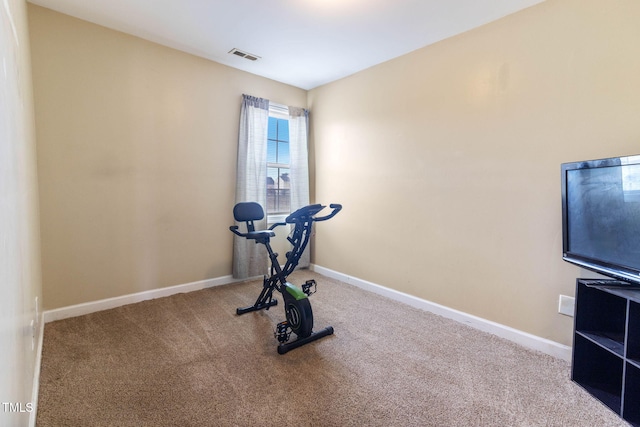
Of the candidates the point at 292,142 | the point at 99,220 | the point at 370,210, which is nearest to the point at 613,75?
the point at 370,210

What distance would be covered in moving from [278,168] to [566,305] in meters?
3.23

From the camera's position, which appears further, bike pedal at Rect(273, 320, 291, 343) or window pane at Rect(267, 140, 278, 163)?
window pane at Rect(267, 140, 278, 163)

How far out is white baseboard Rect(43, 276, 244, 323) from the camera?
2.46 meters

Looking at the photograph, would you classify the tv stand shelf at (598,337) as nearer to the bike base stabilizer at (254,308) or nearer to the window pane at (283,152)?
the bike base stabilizer at (254,308)

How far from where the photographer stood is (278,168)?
393cm

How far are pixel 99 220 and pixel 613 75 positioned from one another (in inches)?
158

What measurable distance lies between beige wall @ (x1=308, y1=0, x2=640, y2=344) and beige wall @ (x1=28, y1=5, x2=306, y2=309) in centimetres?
165

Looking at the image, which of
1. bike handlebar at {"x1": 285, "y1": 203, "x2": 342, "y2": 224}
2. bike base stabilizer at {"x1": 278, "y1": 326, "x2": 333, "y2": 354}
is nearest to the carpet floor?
bike base stabilizer at {"x1": 278, "y1": 326, "x2": 333, "y2": 354}

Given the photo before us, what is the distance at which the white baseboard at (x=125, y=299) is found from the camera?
246 cm

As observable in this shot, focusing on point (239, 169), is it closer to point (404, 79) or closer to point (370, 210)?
point (370, 210)

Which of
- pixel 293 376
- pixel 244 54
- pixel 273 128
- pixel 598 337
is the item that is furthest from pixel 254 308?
pixel 244 54

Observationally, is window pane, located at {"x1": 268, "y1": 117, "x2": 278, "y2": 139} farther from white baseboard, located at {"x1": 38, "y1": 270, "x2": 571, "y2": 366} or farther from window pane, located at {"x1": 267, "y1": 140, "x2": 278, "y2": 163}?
white baseboard, located at {"x1": 38, "y1": 270, "x2": 571, "y2": 366}

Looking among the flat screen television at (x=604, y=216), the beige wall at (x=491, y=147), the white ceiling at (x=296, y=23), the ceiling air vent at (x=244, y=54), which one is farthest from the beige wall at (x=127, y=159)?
Result: the flat screen television at (x=604, y=216)

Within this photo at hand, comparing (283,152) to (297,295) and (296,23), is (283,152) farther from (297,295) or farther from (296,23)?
(297,295)
